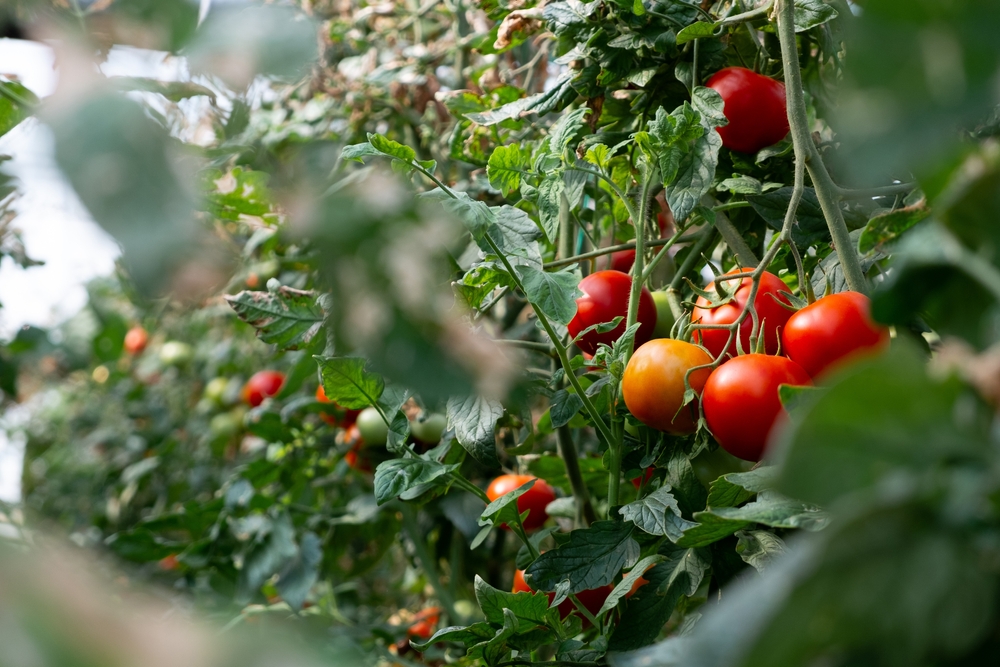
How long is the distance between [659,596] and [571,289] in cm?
24

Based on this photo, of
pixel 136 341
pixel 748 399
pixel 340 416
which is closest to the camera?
pixel 748 399

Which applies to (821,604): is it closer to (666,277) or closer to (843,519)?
(843,519)

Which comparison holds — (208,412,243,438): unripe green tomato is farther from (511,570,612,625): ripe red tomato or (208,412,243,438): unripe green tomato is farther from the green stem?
the green stem

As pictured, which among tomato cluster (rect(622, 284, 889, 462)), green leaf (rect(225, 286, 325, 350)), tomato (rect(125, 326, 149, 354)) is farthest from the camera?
tomato (rect(125, 326, 149, 354))

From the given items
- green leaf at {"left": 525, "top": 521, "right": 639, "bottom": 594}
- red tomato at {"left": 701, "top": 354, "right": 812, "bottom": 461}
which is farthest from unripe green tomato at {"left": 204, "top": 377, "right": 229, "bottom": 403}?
red tomato at {"left": 701, "top": 354, "right": 812, "bottom": 461}

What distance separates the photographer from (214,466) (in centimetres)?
198

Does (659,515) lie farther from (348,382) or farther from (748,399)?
(348,382)

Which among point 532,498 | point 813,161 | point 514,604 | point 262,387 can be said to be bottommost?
point 262,387

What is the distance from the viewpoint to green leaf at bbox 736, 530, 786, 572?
508 millimetres

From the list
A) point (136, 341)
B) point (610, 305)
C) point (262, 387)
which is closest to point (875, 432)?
point (610, 305)

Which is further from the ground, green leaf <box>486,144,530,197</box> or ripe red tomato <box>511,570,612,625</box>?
green leaf <box>486,144,530,197</box>

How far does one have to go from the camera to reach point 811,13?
0.63m

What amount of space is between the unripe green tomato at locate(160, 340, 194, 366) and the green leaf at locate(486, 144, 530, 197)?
5.98ft

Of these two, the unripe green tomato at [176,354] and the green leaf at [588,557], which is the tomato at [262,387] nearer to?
the unripe green tomato at [176,354]
